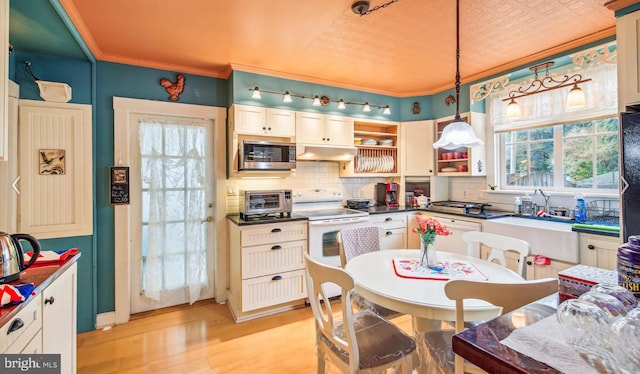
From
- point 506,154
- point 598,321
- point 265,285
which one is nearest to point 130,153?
point 265,285

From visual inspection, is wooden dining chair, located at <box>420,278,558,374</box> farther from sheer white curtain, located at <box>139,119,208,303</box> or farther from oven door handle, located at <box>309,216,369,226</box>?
sheer white curtain, located at <box>139,119,208,303</box>

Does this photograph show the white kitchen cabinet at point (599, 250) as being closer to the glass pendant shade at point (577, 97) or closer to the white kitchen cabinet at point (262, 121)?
the glass pendant shade at point (577, 97)

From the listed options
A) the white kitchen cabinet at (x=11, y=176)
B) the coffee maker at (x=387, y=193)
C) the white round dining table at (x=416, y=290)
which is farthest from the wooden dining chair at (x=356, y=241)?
the white kitchen cabinet at (x=11, y=176)

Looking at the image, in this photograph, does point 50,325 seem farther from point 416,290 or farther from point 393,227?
point 393,227

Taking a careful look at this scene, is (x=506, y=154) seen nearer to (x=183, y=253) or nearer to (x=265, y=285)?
(x=265, y=285)

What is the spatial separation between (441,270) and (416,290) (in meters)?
0.40

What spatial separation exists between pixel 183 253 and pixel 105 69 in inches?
78.8

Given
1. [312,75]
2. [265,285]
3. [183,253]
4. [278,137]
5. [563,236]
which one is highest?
[312,75]

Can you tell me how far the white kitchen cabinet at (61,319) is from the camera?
137 centimetres

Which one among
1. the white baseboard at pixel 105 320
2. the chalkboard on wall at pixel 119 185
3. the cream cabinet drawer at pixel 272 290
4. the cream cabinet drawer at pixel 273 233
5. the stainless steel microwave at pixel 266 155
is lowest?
the white baseboard at pixel 105 320

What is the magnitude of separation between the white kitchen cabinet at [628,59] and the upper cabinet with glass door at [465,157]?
5.10 ft

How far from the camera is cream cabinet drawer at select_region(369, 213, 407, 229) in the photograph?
3492mm

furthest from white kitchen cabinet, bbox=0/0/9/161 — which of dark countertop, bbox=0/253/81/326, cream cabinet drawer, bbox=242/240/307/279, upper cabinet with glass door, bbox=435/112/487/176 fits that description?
upper cabinet with glass door, bbox=435/112/487/176

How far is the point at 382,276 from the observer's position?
1733mm
